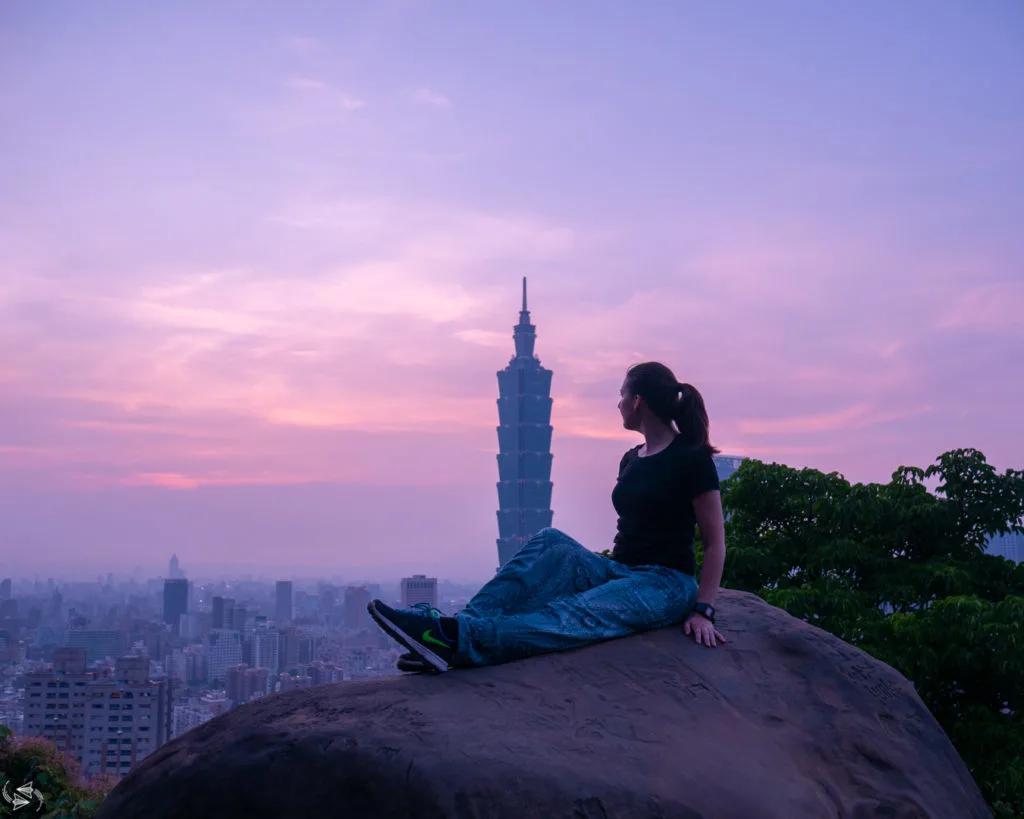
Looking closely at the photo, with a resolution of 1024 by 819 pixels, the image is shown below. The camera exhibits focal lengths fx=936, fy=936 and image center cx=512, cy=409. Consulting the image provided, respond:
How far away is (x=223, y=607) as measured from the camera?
50250 mm

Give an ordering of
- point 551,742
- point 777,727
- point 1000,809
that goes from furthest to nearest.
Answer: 1. point 1000,809
2. point 777,727
3. point 551,742

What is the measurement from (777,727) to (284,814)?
9.56 ft

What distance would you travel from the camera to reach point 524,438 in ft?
486

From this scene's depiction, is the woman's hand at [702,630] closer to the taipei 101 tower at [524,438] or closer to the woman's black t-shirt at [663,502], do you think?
the woman's black t-shirt at [663,502]

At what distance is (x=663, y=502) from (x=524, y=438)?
14205 cm

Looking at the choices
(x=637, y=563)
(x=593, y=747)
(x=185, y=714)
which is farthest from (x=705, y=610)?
(x=185, y=714)

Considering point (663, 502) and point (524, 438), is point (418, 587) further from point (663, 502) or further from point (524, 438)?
point (524, 438)

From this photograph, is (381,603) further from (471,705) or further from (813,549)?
(813,549)

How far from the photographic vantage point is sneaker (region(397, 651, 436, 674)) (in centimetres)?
508

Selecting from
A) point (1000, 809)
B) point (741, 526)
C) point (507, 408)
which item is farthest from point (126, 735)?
point (507, 408)

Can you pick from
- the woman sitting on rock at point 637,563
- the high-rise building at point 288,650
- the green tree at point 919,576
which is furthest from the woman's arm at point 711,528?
the high-rise building at point 288,650

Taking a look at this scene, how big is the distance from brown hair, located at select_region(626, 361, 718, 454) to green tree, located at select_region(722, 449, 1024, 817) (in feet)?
16.0

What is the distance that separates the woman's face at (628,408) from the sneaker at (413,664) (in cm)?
212

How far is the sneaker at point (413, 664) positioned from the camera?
5.08 metres
